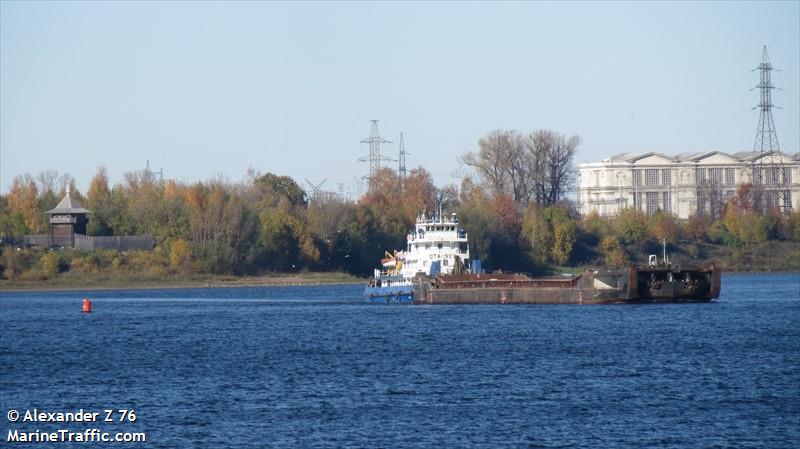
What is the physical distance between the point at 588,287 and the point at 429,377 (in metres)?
36.0

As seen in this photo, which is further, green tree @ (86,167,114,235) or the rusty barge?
green tree @ (86,167,114,235)

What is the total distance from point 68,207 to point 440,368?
3721 inches

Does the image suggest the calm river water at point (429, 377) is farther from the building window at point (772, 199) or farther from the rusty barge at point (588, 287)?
the building window at point (772, 199)

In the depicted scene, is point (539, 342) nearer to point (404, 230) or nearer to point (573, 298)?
point (573, 298)

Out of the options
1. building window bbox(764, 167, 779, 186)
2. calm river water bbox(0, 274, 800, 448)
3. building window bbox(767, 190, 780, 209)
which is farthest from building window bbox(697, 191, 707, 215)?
calm river water bbox(0, 274, 800, 448)

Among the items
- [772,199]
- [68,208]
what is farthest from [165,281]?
[772,199]

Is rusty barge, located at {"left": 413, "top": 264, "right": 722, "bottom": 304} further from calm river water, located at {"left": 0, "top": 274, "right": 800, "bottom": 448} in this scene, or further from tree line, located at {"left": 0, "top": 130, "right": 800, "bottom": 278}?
tree line, located at {"left": 0, "top": 130, "right": 800, "bottom": 278}

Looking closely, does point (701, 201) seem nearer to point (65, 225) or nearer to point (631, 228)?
point (631, 228)

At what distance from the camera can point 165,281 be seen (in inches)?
5025

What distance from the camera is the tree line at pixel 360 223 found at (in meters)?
132

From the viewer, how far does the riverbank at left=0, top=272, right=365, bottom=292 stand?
405ft

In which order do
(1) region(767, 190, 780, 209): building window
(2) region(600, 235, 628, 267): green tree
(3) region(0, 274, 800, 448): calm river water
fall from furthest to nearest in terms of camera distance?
(1) region(767, 190, 780, 209): building window, (2) region(600, 235, 628, 267): green tree, (3) region(0, 274, 800, 448): calm river water

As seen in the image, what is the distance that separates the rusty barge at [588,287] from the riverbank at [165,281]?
44278mm

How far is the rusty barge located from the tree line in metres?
49.1
